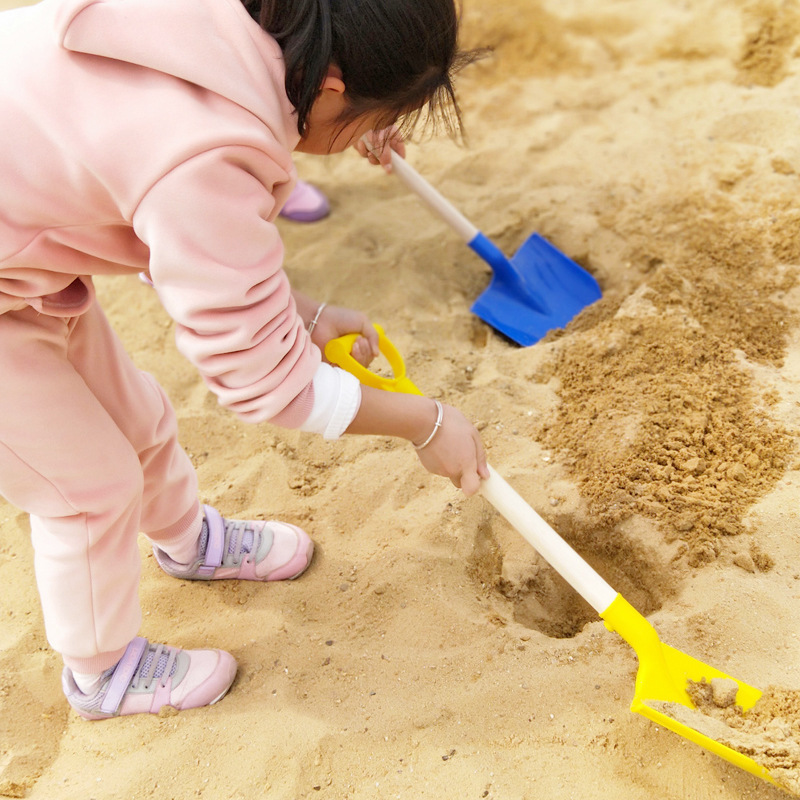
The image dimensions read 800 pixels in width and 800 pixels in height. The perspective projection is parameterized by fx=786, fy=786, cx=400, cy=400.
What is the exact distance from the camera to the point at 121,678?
4.95 feet

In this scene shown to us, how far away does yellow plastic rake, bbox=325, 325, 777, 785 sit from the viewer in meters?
1.35

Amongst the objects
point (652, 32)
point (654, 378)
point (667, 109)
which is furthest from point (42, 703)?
point (652, 32)

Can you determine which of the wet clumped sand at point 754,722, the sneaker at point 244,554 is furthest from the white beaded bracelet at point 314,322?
the wet clumped sand at point 754,722

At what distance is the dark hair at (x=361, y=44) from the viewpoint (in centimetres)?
100

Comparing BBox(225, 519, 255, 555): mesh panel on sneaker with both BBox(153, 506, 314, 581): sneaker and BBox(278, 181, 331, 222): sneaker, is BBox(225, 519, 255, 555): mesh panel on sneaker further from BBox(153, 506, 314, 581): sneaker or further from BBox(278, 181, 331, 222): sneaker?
BBox(278, 181, 331, 222): sneaker

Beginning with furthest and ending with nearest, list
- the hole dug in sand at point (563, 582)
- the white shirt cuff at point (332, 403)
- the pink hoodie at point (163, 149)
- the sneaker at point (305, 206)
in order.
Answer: the sneaker at point (305, 206)
the hole dug in sand at point (563, 582)
the white shirt cuff at point (332, 403)
the pink hoodie at point (163, 149)

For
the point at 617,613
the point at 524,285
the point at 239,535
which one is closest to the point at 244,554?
the point at 239,535

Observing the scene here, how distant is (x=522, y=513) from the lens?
1428 mm

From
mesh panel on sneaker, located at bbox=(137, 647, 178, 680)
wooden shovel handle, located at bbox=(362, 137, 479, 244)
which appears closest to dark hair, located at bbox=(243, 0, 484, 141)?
mesh panel on sneaker, located at bbox=(137, 647, 178, 680)

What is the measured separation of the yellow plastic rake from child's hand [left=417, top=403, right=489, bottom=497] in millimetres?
68

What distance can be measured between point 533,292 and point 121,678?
60.6 inches

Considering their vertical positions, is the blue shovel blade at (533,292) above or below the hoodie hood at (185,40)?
below

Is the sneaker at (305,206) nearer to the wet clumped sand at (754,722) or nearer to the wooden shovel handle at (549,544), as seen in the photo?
the wooden shovel handle at (549,544)

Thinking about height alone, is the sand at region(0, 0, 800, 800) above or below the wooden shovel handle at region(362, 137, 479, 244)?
below
